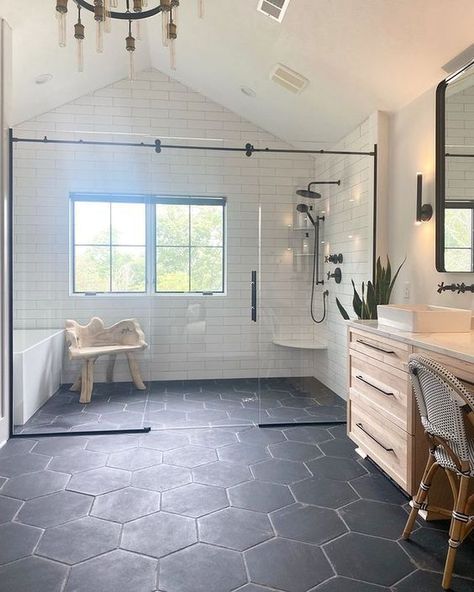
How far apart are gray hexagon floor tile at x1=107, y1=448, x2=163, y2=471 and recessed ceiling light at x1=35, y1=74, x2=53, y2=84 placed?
3.16m

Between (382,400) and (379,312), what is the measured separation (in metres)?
0.56

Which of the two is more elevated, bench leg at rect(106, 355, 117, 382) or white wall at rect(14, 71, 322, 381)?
white wall at rect(14, 71, 322, 381)

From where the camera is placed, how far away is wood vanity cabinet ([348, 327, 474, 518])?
80.8 inches

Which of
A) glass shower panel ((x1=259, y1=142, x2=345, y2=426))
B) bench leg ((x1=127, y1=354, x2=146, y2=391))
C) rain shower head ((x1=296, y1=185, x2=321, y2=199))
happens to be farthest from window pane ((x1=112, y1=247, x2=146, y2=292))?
rain shower head ((x1=296, y1=185, x2=321, y2=199))

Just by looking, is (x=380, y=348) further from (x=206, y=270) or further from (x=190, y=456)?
(x=206, y=270)

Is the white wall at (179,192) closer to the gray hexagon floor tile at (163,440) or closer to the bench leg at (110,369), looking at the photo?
the bench leg at (110,369)

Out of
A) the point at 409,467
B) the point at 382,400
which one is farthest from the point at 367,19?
the point at 409,467

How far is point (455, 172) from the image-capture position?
8.18ft

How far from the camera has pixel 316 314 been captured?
14.2 feet

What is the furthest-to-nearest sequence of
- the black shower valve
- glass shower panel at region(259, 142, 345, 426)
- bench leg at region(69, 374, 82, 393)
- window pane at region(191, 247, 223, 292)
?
window pane at region(191, 247, 223, 292)
glass shower panel at region(259, 142, 345, 426)
bench leg at region(69, 374, 82, 393)
the black shower valve

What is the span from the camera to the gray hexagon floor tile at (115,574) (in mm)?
1563

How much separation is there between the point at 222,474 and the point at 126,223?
289 centimetres

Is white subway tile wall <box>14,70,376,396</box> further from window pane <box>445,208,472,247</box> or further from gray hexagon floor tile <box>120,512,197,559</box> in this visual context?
gray hexagon floor tile <box>120,512,197,559</box>

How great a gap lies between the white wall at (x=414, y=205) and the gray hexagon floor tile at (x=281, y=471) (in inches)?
52.4
